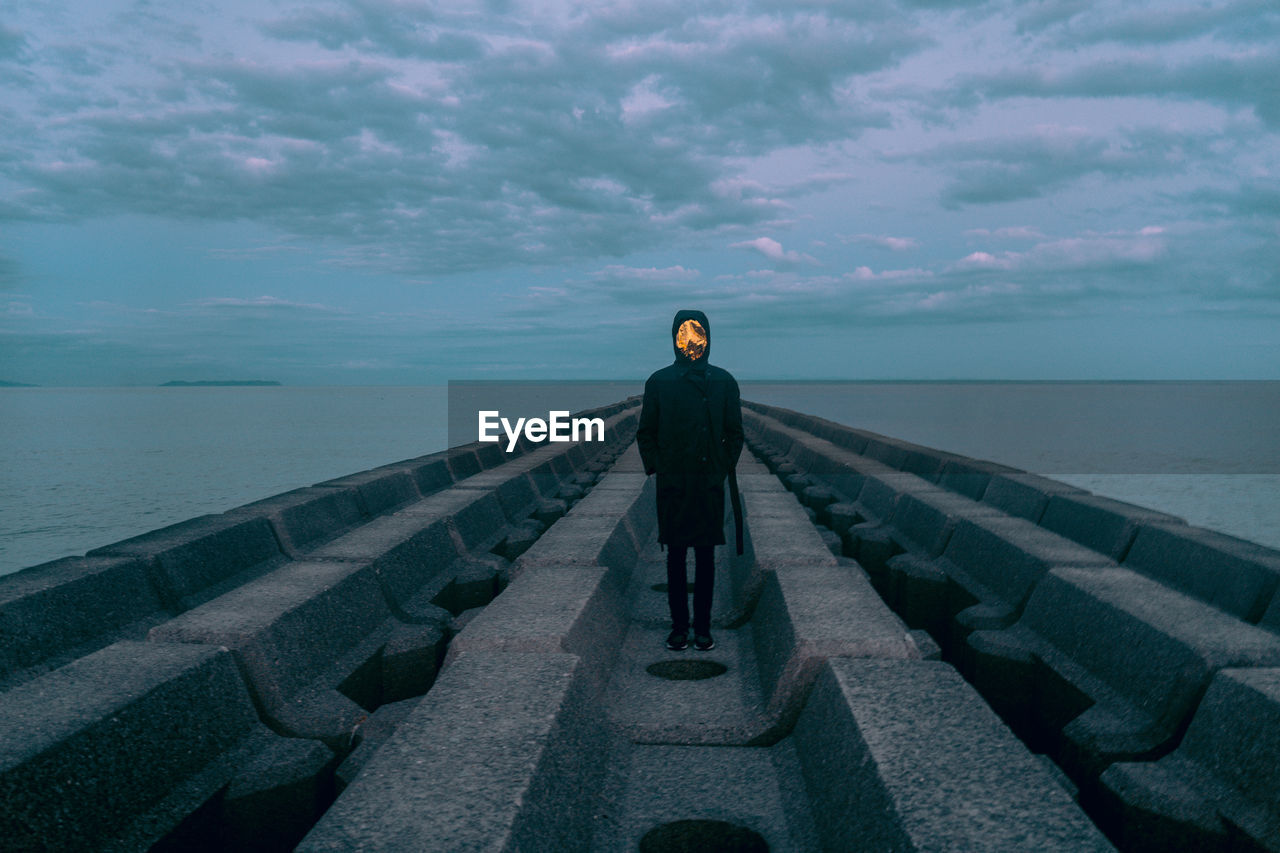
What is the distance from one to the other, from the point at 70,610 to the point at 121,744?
2.14 meters

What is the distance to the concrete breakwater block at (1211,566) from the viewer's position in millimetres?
4902

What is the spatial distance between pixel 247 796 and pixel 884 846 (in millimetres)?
2327

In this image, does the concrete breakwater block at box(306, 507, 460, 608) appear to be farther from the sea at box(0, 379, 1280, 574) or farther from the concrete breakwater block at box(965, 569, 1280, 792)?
the sea at box(0, 379, 1280, 574)

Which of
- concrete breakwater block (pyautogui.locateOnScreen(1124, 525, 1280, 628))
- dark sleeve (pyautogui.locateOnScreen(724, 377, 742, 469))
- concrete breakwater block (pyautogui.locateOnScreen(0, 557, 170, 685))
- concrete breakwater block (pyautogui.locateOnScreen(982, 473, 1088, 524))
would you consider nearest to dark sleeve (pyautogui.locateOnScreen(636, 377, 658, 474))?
dark sleeve (pyautogui.locateOnScreen(724, 377, 742, 469))

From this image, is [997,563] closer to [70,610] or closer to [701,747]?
[701,747]

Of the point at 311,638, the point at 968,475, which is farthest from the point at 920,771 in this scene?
the point at 968,475

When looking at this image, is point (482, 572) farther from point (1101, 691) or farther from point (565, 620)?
point (1101, 691)

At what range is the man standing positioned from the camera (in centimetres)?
482

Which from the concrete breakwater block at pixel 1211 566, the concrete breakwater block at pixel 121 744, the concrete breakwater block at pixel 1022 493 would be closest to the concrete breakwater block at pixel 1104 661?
the concrete breakwater block at pixel 1211 566

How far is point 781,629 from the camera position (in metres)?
4.35

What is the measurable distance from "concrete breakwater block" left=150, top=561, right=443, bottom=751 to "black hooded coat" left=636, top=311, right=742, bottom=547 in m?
1.60

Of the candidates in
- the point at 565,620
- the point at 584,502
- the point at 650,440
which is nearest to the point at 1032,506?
the point at 584,502

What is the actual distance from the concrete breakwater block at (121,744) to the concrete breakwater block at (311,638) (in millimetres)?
166

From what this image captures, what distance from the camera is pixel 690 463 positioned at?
4.84 metres
